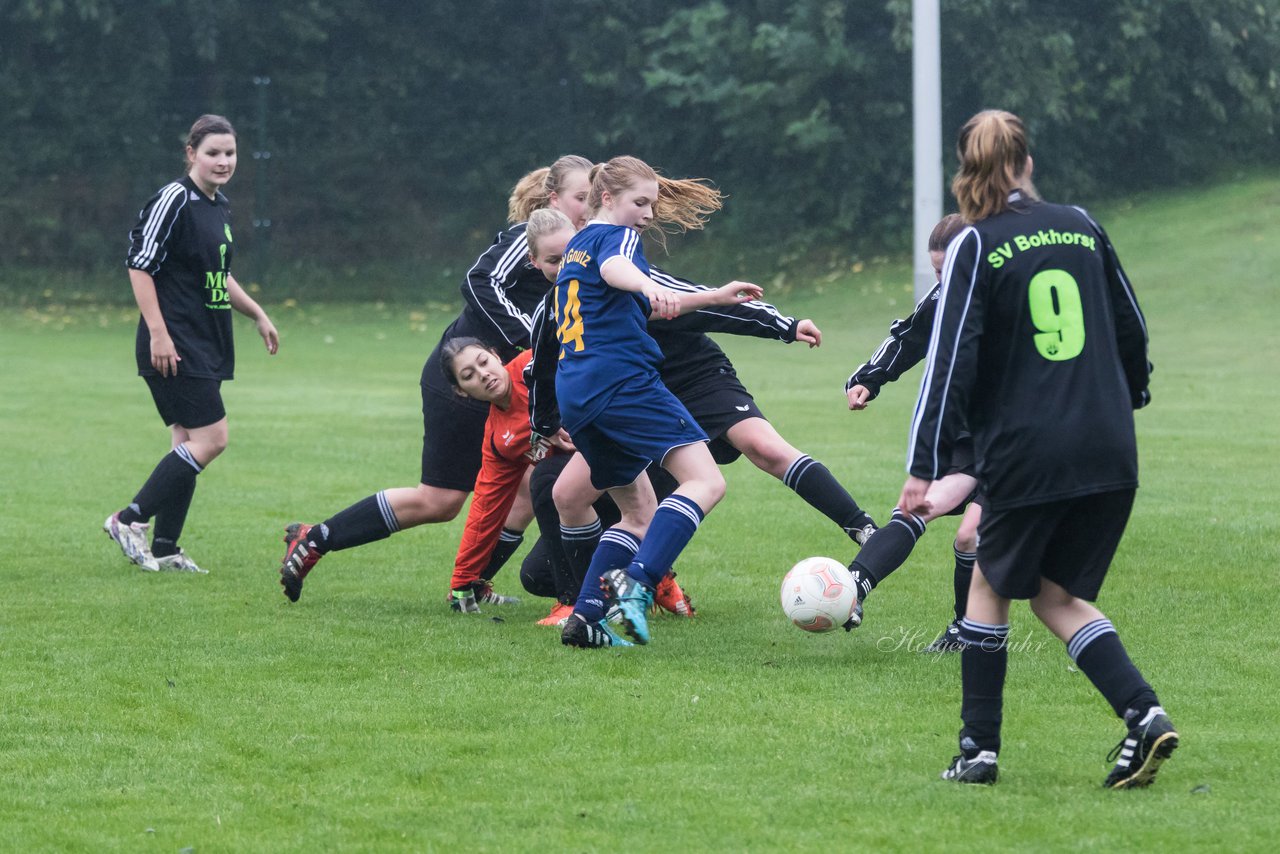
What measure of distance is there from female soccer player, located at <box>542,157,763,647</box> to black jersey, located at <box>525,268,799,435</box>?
7.0 inches

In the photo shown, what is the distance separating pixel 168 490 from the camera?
7.60m

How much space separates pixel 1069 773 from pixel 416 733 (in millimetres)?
1761

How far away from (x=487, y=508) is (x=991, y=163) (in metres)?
3.06

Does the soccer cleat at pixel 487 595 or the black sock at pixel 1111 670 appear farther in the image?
the soccer cleat at pixel 487 595

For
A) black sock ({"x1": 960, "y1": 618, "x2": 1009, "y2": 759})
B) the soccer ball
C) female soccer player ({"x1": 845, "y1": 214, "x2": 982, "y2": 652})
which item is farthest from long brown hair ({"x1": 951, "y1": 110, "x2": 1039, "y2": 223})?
the soccer ball

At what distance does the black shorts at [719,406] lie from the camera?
21.2 ft

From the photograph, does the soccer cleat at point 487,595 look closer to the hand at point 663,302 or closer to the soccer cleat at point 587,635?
the soccer cleat at point 587,635

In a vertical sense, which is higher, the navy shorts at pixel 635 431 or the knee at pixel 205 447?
the navy shorts at pixel 635 431

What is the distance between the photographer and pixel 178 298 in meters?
7.62

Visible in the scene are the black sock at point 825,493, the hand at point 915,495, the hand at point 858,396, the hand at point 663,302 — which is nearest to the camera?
the hand at point 915,495

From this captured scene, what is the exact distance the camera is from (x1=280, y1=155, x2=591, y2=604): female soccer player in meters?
6.65

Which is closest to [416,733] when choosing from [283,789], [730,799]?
[283,789]

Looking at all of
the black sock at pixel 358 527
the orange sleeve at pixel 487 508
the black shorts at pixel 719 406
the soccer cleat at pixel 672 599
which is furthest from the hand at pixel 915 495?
the black sock at pixel 358 527

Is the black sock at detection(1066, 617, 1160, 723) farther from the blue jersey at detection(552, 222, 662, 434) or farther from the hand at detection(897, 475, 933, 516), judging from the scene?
the blue jersey at detection(552, 222, 662, 434)
